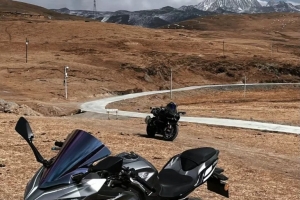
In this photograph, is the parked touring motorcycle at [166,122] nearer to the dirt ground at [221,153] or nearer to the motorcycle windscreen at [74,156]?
the dirt ground at [221,153]

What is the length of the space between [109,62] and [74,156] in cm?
5259

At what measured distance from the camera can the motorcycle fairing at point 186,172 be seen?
187 inches

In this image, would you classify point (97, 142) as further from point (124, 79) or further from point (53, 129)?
point (124, 79)

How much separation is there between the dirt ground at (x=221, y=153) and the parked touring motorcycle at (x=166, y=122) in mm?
354

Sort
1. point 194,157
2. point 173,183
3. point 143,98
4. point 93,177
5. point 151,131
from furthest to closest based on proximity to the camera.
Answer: point 143,98, point 151,131, point 194,157, point 173,183, point 93,177

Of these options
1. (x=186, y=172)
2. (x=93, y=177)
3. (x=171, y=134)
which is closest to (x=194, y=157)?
(x=186, y=172)

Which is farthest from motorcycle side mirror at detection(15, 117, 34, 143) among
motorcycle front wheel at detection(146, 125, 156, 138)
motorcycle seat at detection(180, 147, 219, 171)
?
motorcycle front wheel at detection(146, 125, 156, 138)

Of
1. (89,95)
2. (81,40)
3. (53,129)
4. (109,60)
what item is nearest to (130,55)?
(109,60)

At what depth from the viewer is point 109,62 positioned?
56.0m

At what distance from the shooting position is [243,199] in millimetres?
7852

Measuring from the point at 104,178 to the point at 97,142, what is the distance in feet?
0.96

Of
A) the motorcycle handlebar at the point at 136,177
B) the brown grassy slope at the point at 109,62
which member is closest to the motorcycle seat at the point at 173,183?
the motorcycle handlebar at the point at 136,177

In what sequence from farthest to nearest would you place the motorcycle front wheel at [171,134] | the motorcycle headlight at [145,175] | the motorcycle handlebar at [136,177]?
the motorcycle front wheel at [171,134], the motorcycle headlight at [145,175], the motorcycle handlebar at [136,177]

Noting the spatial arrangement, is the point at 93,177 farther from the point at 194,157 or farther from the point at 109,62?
the point at 109,62
